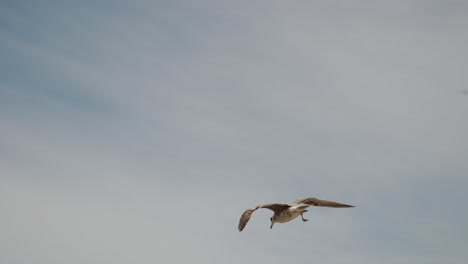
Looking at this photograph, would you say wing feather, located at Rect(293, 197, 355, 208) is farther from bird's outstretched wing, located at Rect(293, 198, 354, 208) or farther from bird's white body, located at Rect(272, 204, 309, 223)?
bird's white body, located at Rect(272, 204, 309, 223)

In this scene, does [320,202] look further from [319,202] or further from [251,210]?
[251,210]

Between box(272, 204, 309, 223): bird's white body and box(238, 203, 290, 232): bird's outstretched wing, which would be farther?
box(272, 204, 309, 223): bird's white body

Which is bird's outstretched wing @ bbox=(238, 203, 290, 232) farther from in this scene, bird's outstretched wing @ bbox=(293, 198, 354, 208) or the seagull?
bird's outstretched wing @ bbox=(293, 198, 354, 208)

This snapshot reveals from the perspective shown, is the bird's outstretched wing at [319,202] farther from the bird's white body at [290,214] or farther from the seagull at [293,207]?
the bird's white body at [290,214]

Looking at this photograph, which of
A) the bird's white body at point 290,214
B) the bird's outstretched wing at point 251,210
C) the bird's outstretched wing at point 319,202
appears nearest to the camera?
the bird's outstretched wing at point 251,210

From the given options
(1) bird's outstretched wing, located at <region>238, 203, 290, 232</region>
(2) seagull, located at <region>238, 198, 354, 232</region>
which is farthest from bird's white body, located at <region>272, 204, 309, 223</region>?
(1) bird's outstretched wing, located at <region>238, 203, 290, 232</region>

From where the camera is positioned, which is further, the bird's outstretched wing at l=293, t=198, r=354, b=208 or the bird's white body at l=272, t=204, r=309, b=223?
the bird's white body at l=272, t=204, r=309, b=223

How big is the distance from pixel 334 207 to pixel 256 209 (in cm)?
618

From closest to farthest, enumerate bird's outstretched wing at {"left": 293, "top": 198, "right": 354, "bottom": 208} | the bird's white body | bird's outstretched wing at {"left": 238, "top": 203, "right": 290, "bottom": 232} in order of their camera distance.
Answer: bird's outstretched wing at {"left": 238, "top": 203, "right": 290, "bottom": 232} → bird's outstretched wing at {"left": 293, "top": 198, "right": 354, "bottom": 208} → the bird's white body

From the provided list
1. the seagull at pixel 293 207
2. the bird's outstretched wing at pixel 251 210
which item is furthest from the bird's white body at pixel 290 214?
the bird's outstretched wing at pixel 251 210

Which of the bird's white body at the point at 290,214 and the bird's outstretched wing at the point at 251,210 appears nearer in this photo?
the bird's outstretched wing at the point at 251,210

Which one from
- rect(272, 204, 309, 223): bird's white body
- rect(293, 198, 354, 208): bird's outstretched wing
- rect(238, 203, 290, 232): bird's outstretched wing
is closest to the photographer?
rect(238, 203, 290, 232): bird's outstretched wing

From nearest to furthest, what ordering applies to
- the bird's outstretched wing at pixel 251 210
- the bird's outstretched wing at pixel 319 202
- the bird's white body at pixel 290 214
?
the bird's outstretched wing at pixel 251 210, the bird's outstretched wing at pixel 319 202, the bird's white body at pixel 290 214

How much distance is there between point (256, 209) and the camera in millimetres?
40125
